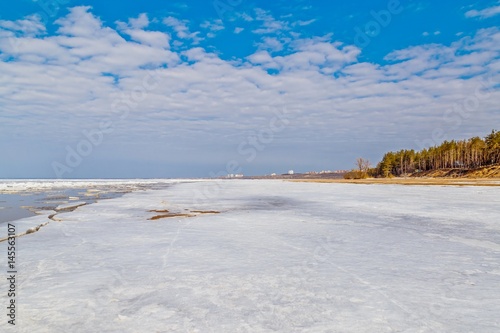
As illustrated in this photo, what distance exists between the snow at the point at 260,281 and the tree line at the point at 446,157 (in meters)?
81.0

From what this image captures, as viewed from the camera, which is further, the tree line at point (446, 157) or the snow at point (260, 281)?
the tree line at point (446, 157)

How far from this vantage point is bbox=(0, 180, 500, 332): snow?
308 cm

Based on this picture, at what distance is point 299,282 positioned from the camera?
165 inches

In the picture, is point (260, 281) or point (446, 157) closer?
point (260, 281)

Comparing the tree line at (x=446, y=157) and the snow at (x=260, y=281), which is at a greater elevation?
the tree line at (x=446, y=157)

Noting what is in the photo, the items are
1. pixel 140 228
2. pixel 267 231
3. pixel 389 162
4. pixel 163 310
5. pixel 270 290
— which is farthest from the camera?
pixel 389 162

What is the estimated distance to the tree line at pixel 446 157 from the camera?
238 ft

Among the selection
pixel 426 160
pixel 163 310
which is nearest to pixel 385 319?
pixel 163 310

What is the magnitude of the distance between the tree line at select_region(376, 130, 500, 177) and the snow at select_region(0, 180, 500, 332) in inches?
3189

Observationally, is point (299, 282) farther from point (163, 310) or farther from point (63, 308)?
point (63, 308)

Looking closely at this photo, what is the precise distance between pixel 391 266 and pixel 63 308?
179 inches

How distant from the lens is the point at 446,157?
273ft

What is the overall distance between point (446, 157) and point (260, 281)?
312 ft

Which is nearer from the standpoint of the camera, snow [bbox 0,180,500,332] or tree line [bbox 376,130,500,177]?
snow [bbox 0,180,500,332]
